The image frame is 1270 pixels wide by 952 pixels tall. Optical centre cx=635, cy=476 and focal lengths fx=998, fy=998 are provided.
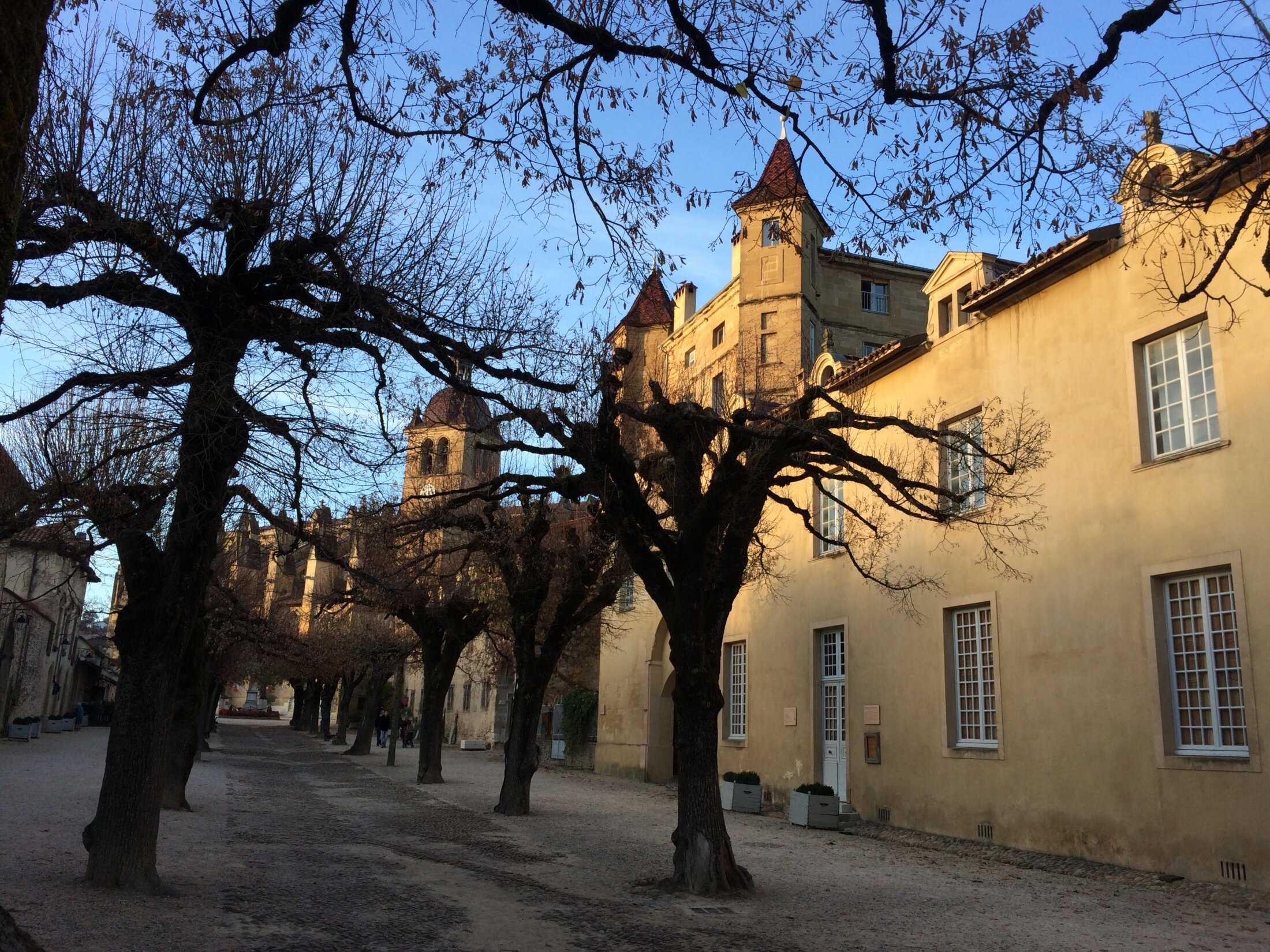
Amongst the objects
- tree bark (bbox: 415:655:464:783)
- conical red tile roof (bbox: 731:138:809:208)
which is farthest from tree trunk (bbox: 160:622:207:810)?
conical red tile roof (bbox: 731:138:809:208)

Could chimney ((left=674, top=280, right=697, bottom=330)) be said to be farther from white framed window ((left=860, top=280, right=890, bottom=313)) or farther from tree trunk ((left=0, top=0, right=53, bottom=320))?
tree trunk ((left=0, top=0, right=53, bottom=320))

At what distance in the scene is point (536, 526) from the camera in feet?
53.3

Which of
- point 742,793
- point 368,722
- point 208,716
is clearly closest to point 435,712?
point 742,793

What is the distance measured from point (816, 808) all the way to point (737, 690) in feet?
21.1

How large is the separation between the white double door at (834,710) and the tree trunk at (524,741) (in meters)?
6.04

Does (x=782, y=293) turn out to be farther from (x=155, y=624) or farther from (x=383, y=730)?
(x=383, y=730)

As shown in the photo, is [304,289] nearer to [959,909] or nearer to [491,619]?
[959,909]

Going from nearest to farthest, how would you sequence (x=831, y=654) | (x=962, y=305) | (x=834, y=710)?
(x=962, y=305), (x=834, y=710), (x=831, y=654)

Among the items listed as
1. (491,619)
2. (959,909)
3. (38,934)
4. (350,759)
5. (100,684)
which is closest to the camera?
(38,934)

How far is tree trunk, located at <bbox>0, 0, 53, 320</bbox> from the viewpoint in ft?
10.7

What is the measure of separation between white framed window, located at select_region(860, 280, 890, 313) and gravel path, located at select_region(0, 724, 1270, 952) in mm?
23873

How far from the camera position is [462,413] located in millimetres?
11062

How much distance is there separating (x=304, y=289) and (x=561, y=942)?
19.1 feet

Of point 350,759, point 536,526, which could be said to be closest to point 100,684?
point 350,759
